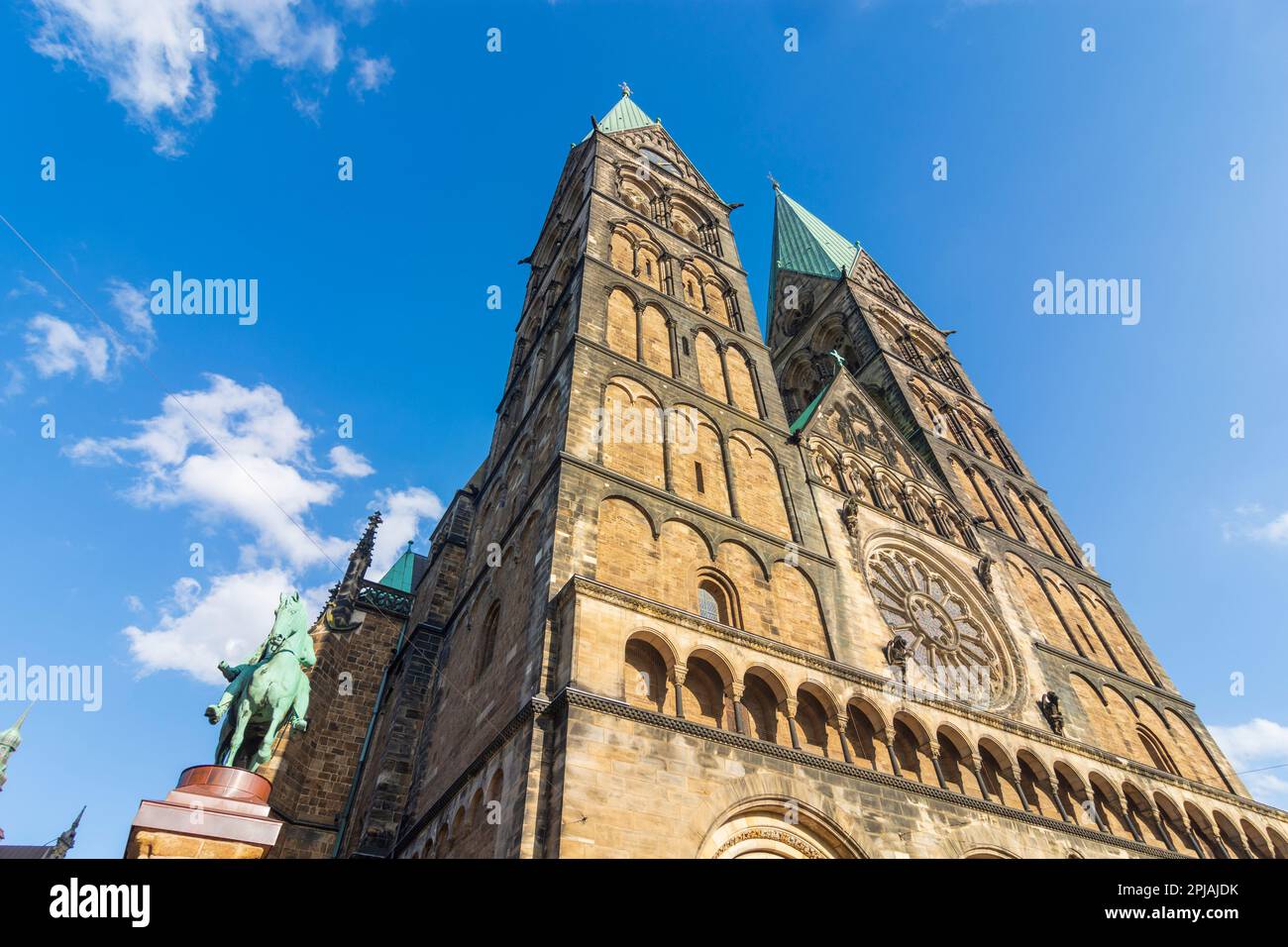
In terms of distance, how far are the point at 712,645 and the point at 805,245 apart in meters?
36.1

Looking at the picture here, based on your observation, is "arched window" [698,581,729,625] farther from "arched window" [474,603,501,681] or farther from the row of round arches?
"arched window" [474,603,501,681]

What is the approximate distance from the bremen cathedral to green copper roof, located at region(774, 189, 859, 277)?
1344cm

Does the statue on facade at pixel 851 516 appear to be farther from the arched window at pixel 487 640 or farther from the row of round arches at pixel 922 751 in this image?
the arched window at pixel 487 640

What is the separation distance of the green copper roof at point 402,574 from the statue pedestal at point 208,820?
19.5m

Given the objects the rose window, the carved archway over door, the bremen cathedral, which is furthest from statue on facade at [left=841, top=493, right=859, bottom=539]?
the carved archway over door

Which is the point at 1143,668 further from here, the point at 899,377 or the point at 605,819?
the point at 605,819

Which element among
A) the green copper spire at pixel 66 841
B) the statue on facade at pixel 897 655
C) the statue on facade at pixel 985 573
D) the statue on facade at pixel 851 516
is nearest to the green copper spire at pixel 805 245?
the statue on facade at pixel 985 573

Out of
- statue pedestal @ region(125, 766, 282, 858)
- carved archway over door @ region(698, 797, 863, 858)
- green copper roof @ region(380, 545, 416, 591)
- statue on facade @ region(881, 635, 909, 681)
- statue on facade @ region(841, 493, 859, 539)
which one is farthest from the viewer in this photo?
green copper roof @ region(380, 545, 416, 591)

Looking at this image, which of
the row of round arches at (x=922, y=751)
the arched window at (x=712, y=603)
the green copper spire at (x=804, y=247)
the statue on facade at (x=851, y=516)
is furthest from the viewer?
the green copper spire at (x=804, y=247)

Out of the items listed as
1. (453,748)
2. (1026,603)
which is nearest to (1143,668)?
(1026,603)

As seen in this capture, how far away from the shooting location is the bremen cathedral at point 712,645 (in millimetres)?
10484

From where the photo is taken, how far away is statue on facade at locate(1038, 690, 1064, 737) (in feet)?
53.9

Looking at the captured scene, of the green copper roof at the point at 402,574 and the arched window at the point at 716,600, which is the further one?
the green copper roof at the point at 402,574
